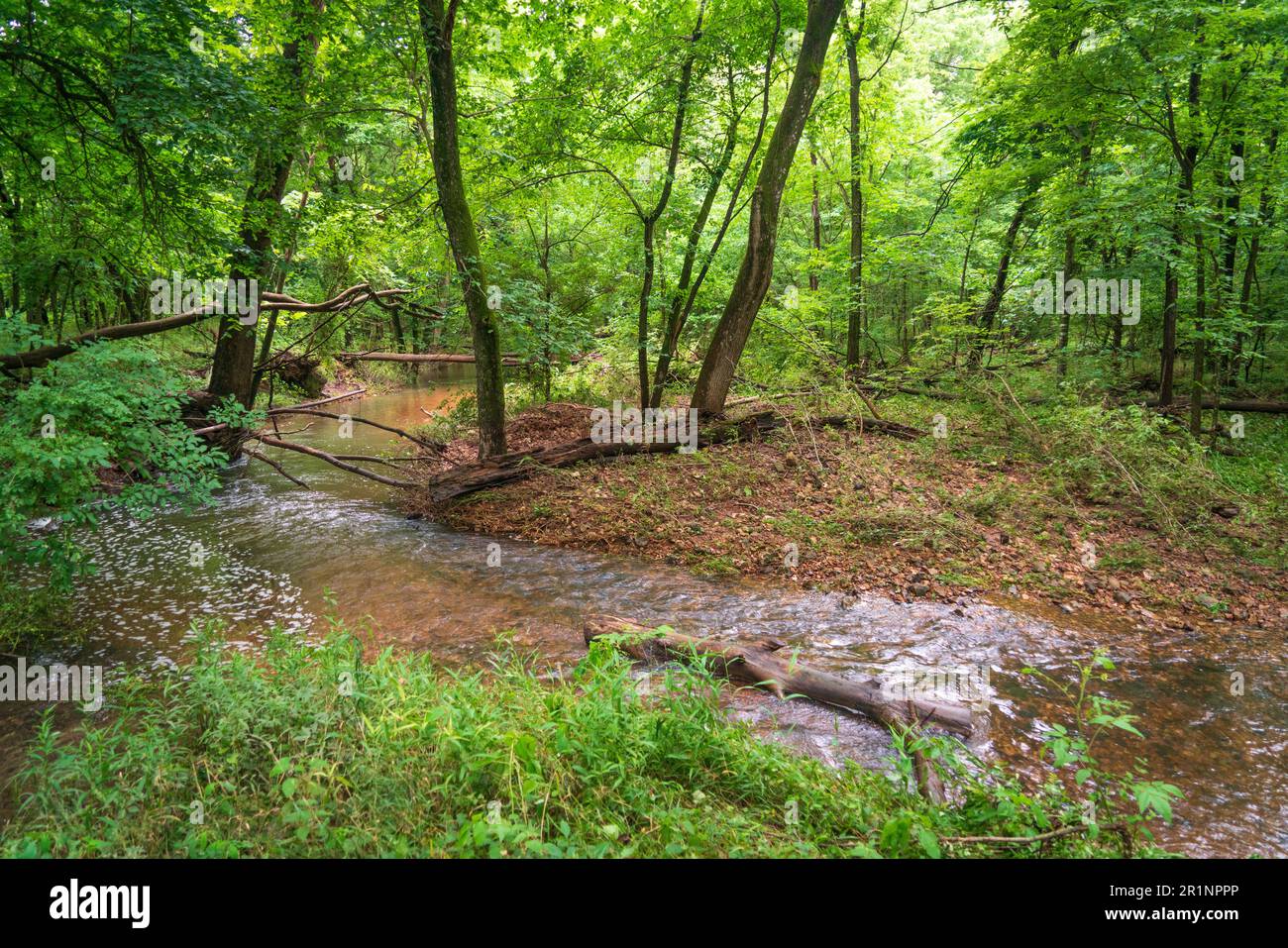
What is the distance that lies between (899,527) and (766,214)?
18.2 ft

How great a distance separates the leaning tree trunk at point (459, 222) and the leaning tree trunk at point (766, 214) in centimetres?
359

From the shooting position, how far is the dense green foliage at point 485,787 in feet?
7.92

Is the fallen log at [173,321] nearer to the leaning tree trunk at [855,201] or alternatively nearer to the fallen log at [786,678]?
the fallen log at [786,678]

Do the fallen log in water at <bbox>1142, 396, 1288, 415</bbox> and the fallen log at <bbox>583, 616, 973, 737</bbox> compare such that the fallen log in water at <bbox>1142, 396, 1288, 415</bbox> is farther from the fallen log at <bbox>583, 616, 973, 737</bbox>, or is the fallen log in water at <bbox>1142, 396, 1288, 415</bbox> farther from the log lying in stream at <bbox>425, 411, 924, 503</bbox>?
the fallen log at <bbox>583, 616, 973, 737</bbox>

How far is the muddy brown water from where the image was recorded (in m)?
3.73

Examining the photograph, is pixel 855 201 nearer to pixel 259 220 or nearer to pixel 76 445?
pixel 259 220

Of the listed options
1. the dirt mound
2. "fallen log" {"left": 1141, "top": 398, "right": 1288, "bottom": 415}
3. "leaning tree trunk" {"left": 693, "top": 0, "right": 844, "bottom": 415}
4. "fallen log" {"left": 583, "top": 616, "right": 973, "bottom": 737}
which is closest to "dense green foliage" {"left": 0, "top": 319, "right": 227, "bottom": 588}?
"fallen log" {"left": 583, "top": 616, "right": 973, "bottom": 737}

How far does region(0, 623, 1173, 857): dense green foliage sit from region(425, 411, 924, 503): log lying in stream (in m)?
5.63

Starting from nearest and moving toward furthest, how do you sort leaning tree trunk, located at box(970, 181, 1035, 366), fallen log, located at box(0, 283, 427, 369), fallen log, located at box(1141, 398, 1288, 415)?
fallen log, located at box(0, 283, 427, 369)
fallen log, located at box(1141, 398, 1288, 415)
leaning tree trunk, located at box(970, 181, 1035, 366)

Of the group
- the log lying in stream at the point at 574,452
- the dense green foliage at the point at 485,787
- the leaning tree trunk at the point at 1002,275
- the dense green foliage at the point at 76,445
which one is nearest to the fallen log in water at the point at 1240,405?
the leaning tree trunk at the point at 1002,275

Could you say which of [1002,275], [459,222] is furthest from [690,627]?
[1002,275]

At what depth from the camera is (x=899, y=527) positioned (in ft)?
23.3
